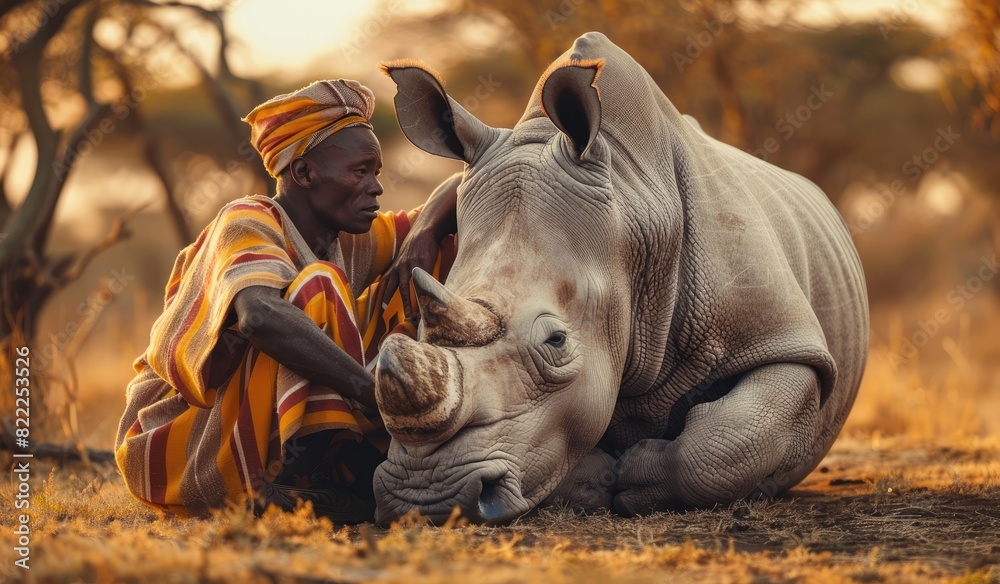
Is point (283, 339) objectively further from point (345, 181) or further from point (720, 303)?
point (720, 303)

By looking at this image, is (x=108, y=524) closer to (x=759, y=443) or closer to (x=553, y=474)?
(x=553, y=474)

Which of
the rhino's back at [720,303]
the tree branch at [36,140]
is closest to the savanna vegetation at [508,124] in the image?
the tree branch at [36,140]

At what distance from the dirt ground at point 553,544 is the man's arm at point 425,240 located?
0.98 m

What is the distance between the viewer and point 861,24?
1583 cm

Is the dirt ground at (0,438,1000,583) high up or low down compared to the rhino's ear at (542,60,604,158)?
down

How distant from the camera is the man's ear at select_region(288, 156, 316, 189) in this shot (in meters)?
4.32

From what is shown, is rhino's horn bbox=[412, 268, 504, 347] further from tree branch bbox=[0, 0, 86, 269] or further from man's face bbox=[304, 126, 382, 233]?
tree branch bbox=[0, 0, 86, 269]

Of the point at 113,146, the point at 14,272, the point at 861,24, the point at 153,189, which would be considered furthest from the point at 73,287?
the point at 14,272

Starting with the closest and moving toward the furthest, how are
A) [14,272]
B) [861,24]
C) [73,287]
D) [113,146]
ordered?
1. [14,272]
2. [861,24]
3. [113,146]
4. [73,287]

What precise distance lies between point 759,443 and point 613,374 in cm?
57

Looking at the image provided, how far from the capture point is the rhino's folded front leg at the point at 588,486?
4059 millimetres

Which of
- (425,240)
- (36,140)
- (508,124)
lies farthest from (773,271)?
(508,124)

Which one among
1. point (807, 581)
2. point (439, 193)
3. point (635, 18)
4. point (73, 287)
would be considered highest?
point (635, 18)

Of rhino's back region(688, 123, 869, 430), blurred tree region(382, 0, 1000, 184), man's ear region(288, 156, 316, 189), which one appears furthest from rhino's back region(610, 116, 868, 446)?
blurred tree region(382, 0, 1000, 184)
